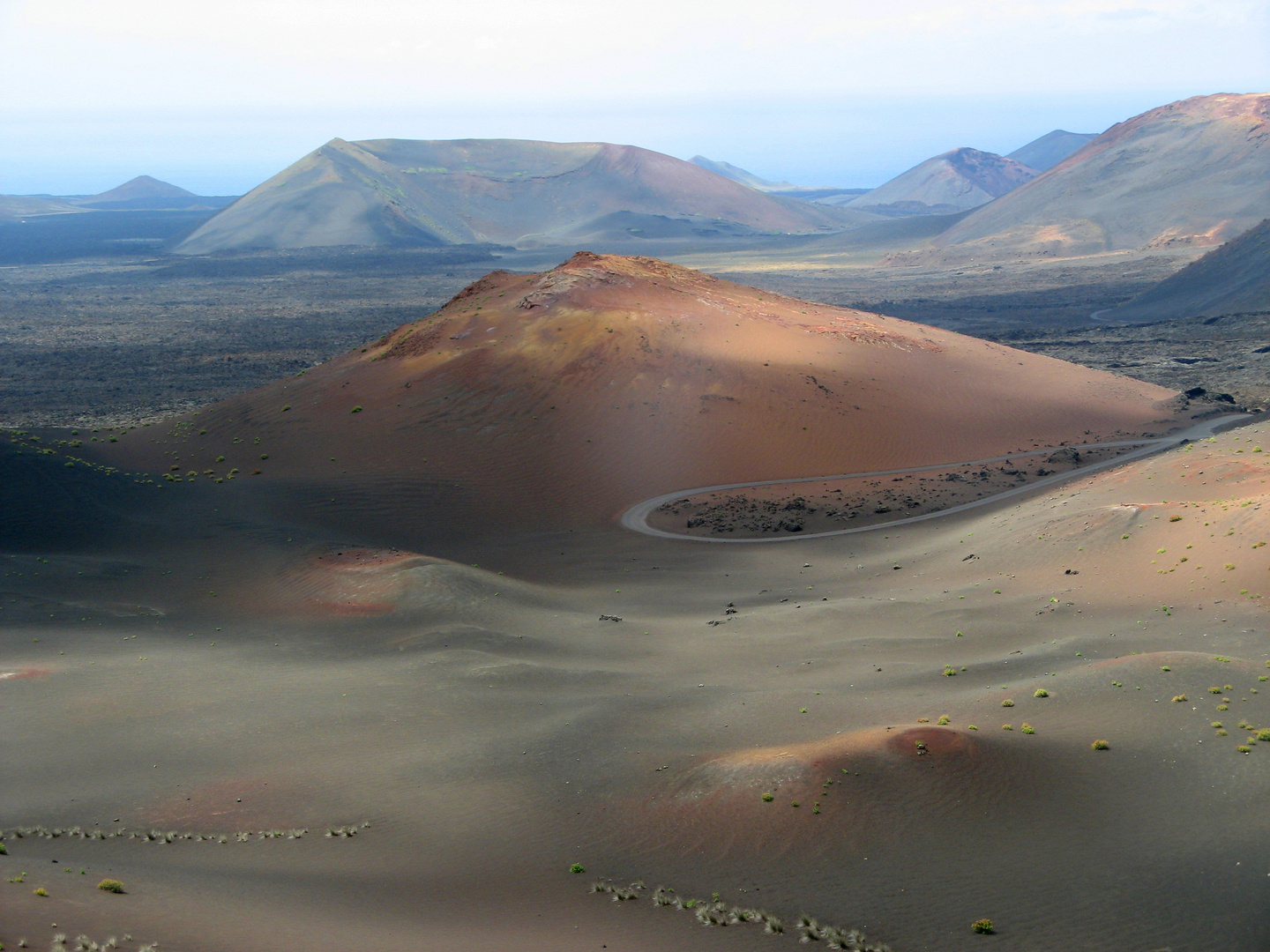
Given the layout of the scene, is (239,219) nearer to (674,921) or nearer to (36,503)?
(36,503)

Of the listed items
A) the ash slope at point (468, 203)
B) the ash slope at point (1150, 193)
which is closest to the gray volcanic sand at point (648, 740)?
the ash slope at point (1150, 193)

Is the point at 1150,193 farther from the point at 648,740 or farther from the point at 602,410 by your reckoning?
the point at 648,740

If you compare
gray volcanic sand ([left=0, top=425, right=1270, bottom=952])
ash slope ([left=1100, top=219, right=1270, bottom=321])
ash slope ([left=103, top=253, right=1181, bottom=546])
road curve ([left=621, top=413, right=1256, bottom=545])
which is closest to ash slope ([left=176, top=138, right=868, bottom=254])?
ash slope ([left=1100, top=219, right=1270, bottom=321])

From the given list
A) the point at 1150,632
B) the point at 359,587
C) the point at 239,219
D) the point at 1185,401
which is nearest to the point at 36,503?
the point at 359,587

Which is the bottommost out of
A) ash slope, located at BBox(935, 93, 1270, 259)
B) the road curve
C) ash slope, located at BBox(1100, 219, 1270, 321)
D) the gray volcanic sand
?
the gray volcanic sand

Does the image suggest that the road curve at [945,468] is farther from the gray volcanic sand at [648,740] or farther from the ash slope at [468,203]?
the ash slope at [468,203]

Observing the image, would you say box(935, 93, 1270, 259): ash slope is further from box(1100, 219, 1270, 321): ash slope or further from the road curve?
the road curve

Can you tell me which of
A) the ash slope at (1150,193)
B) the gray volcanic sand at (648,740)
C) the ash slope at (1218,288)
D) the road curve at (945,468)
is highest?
the ash slope at (1150,193)
